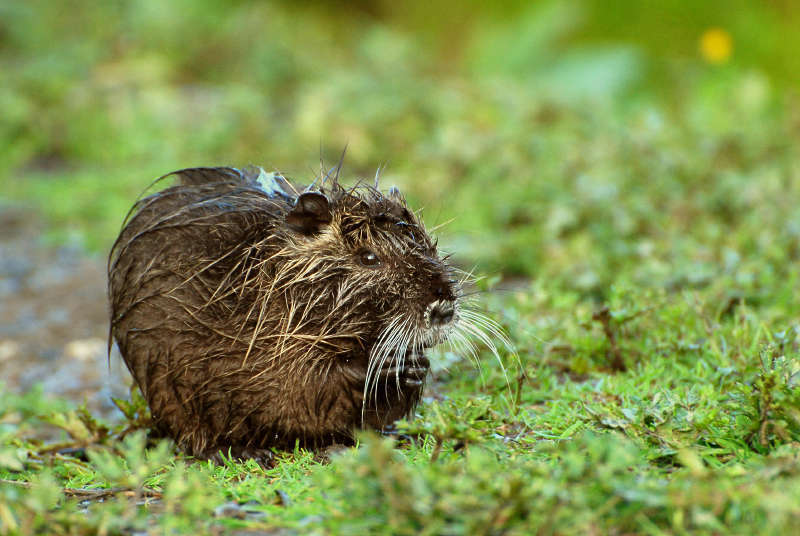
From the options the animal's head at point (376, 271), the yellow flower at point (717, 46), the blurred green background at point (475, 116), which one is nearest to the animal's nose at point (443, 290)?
the animal's head at point (376, 271)

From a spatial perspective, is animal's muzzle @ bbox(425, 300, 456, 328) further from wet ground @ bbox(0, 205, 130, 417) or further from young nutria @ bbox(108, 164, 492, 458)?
wet ground @ bbox(0, 205, 130, 417)

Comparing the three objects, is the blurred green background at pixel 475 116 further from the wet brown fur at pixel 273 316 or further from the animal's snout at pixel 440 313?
the animal's snout at pixel 440 313

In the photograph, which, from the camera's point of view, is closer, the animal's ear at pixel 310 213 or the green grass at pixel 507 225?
the green grass at pixel 507 225

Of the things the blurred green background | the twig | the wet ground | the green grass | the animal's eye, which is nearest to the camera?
the green grass

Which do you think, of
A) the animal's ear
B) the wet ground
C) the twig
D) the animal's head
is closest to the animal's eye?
the animal's head

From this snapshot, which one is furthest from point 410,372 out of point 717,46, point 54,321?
point 717,46

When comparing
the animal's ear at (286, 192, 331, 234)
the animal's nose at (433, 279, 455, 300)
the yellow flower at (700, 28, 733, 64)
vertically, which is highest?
the yellow flower at (700, 28, 733, 64)

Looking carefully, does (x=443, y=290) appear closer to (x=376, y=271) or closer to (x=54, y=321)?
(x=376, y=271)

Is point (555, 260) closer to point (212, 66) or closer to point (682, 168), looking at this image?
point (682, 168)
